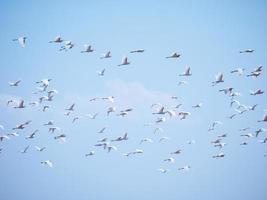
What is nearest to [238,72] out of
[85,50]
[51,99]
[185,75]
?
[185,75]

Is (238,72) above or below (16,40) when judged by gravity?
below

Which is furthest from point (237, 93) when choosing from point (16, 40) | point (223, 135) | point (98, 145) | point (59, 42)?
point (16, 40)

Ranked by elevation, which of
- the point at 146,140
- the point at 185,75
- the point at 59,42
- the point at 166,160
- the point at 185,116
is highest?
the point at 59,42

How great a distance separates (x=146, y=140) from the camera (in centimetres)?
4056

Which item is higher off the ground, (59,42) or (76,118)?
(59,42)

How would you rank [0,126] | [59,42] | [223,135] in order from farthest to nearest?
[223,135]
[0,126]
[59,42]

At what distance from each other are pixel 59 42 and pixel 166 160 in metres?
16.0

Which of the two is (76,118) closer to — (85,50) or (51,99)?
(51,99)

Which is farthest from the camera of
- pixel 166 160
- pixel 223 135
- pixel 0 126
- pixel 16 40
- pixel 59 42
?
pixel 166 160

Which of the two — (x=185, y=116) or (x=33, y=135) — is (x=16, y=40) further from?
(x=185, y=116)

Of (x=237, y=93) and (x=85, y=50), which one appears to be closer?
(x=85, y=50)

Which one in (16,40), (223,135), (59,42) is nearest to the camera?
(16,40)

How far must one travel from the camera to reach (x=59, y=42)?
3234 cm

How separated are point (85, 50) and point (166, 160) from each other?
553 inches
